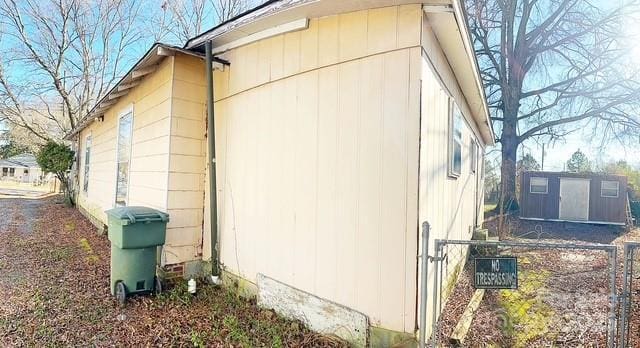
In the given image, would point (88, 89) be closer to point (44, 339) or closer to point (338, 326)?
point (44, 339)

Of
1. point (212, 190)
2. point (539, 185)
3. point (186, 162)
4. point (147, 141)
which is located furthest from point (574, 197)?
point (147, 141)

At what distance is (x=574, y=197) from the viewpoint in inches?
579

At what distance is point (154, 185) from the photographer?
5086 millimetres

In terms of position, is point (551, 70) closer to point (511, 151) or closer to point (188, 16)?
point (511, 151)

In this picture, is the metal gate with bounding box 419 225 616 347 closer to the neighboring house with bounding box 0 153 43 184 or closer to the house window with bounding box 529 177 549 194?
the house window with bounding box 529 177 549 194

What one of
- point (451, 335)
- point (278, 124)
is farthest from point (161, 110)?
point (451, 335)

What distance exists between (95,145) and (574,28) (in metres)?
19.0

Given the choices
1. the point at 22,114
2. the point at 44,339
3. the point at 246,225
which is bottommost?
the point at 44,339

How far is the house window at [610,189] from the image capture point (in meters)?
14.3

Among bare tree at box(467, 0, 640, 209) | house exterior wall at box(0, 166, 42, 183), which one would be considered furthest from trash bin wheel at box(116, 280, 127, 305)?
house exterior wall at box(0, 166, 42, 183)

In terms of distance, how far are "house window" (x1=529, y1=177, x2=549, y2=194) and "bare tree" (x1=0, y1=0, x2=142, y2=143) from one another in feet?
71.6

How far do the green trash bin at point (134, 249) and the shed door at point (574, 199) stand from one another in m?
16.0

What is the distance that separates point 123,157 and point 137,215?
350 cm

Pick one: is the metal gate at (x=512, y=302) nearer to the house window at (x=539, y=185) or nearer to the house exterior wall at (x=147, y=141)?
the house exterior wall at (x=147, y=141)
